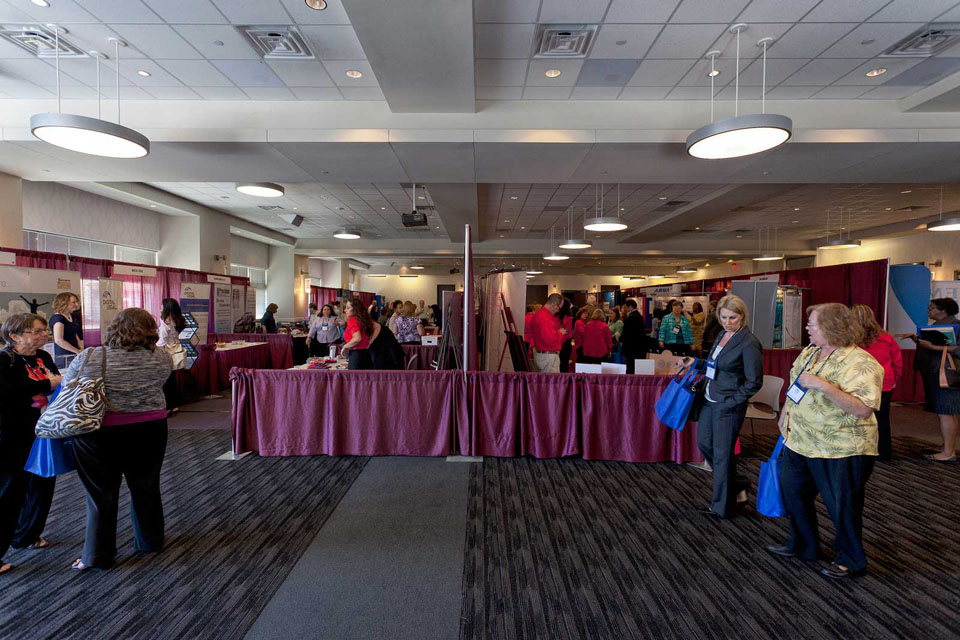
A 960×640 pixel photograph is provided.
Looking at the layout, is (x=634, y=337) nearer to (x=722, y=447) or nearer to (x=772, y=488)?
(x=722, y=447)

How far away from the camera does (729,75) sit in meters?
4.43

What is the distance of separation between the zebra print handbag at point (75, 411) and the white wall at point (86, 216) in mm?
Result: 7759

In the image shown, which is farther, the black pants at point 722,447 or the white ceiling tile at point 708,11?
the white ceiling tile at point 708,11

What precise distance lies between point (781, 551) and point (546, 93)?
461cm

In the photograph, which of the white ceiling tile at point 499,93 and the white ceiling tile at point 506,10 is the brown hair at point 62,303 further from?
the white ceiling tile at point 506,10

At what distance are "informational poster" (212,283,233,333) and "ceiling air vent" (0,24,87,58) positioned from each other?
611cm

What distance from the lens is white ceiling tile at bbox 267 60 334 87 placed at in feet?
14.0

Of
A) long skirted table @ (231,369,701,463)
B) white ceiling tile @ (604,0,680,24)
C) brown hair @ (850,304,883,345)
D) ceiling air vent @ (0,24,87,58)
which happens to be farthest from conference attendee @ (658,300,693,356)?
ceiling air vent @ (0,24,87,58)

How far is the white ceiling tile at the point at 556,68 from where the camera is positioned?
4.22 metres

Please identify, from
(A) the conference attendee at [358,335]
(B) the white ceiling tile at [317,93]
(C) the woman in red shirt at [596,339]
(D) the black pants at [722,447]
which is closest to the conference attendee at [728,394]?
(D) the black pants at [722,447]

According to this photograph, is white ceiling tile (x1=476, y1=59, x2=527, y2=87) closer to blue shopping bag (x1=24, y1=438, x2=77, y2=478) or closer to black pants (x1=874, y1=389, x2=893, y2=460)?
blue shopping bag (x1=24, y1=438, x2=77, y2=478)

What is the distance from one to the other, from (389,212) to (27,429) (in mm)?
9265

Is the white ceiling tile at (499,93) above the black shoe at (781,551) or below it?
above

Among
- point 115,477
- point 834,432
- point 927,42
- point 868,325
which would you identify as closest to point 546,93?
point 927,42
